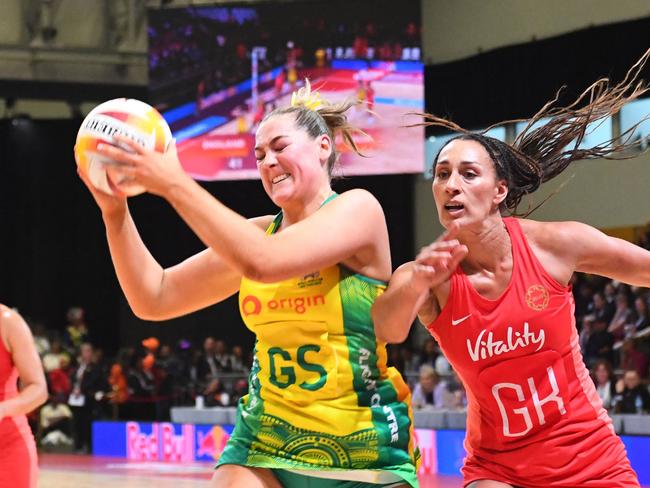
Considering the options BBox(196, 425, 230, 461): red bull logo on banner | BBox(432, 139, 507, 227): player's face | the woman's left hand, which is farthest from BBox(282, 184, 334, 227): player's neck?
BBox(196, 425, 230, 461): red bull logo on banner

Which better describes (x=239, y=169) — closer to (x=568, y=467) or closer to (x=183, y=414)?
(x=183, y=414)

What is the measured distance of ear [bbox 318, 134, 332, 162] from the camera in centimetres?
297

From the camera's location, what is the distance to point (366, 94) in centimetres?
1413

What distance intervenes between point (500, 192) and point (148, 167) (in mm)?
1346

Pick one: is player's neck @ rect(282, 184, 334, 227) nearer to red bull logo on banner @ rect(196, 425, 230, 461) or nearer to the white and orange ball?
the white and orange ball

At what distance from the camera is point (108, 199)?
8.80ft

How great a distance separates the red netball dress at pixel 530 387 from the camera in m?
3.01

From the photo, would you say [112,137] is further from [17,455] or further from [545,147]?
[17,455]

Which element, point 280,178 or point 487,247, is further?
point 487,247

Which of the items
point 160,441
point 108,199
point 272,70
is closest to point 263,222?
point 108,199

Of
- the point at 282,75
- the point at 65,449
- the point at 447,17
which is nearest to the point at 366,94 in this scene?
the point at 282,75

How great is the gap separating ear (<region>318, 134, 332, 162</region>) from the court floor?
6714 millimetres

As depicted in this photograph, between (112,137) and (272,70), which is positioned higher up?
(272,70)

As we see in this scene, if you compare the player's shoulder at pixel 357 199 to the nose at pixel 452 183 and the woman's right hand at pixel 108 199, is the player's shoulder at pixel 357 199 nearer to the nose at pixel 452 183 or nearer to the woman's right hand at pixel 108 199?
the nose at pixel 452 183
